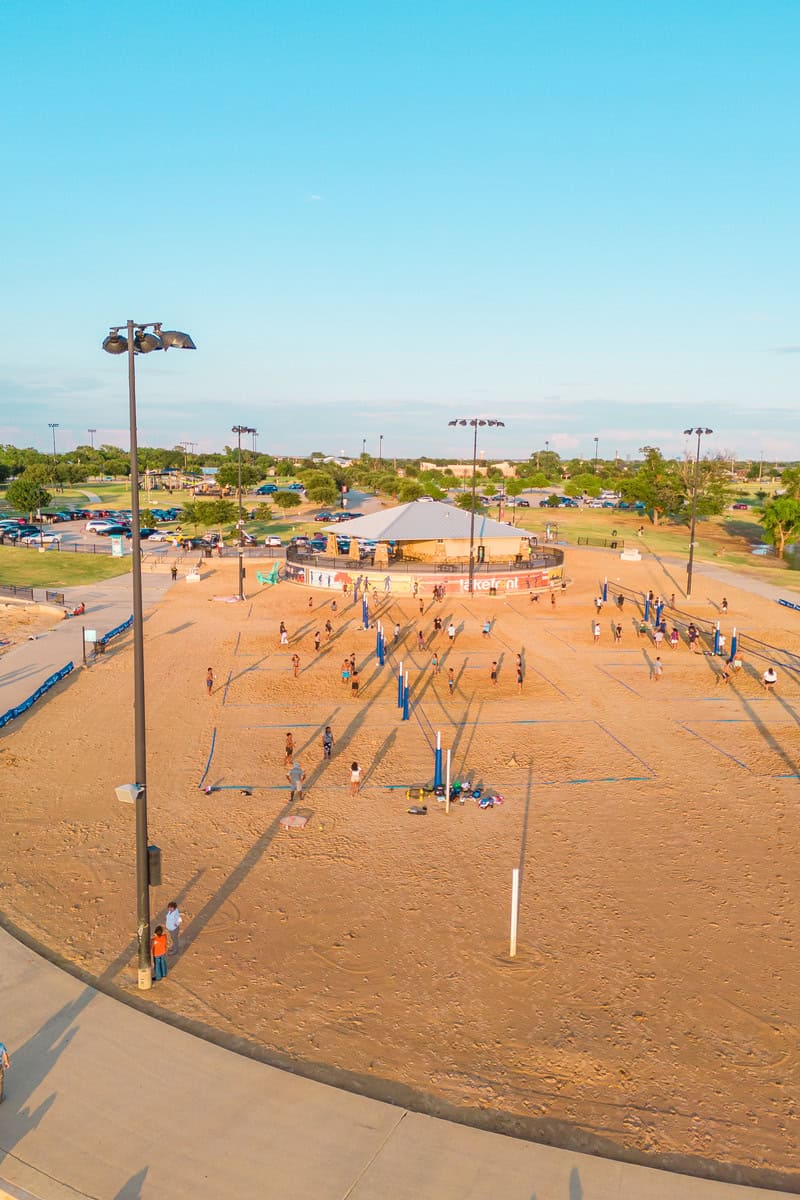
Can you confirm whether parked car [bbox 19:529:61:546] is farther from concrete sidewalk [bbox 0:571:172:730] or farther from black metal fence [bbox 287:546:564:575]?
black metal fence [bbox 287:546:564:575]

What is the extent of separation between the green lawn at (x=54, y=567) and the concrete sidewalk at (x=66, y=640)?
9.04ft

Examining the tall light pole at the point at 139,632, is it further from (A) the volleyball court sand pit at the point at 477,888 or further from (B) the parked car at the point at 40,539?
(B) the parked car at the point at 40,539

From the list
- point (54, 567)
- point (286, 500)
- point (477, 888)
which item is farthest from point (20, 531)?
point (477, 888)

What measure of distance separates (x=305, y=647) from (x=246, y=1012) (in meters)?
22.6

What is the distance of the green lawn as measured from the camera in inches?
1959

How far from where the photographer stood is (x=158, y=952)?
11328 mm

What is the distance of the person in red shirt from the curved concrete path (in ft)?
4.82

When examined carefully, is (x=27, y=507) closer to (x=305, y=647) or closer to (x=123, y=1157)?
(x=305, y=647)

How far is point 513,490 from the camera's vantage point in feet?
426

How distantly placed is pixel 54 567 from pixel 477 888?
161 ft

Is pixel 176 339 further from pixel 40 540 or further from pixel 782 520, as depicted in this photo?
pixel 782 520

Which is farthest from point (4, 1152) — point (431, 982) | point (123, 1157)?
point (431, 982)

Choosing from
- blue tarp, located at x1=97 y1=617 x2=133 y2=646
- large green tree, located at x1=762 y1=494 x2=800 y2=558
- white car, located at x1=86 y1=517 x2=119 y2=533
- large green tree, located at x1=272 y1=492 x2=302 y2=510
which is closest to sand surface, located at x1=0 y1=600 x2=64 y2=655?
blue tarp, located at x1=97 y1=617 x2=133 y2=646

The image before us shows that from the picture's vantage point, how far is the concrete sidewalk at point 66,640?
87.6 ft
